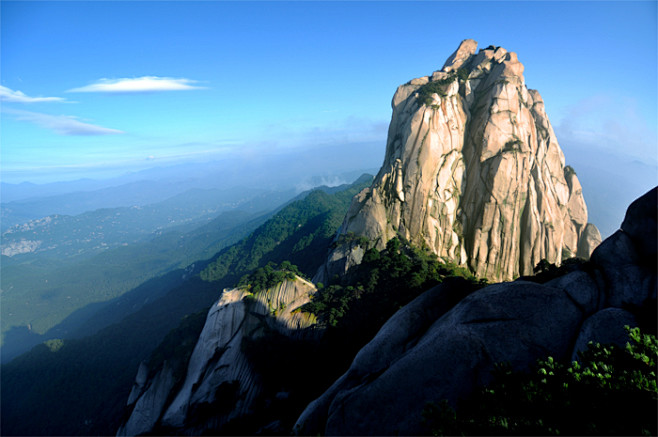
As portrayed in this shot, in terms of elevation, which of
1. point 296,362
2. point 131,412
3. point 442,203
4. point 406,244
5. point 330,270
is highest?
point 442,203

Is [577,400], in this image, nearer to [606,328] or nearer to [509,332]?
[509,332]

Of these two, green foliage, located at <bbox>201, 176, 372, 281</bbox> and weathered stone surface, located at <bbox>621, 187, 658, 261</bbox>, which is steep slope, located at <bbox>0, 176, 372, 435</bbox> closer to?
green foliage, located at <bbox>201, 176, 372, 281</bbox>

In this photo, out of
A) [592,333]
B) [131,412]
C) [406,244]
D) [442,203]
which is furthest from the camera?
[442,203]

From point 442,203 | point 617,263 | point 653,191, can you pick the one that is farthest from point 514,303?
point 442,203

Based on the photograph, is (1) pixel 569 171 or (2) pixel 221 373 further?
(1) pixel 569 171

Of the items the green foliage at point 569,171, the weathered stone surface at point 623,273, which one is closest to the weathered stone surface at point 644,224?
the weathered stone surface at point 623,273

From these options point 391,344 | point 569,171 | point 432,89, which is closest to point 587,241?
point 569,171

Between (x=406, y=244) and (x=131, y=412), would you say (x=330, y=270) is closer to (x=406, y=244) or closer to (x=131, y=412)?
(x=406, y=244)

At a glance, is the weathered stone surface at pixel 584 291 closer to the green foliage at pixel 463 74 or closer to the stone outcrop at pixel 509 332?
the stone outcrop at pixel 509 332
